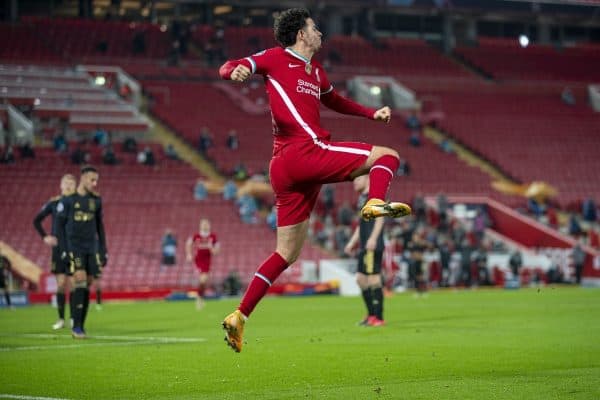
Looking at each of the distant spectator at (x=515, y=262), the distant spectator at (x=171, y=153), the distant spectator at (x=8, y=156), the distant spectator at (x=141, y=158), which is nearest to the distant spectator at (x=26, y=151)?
the distant spectator at (x=8, y=156)

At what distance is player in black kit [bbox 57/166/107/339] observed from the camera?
A: 1546 centimetres

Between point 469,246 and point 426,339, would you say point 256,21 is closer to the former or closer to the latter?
point 469,246

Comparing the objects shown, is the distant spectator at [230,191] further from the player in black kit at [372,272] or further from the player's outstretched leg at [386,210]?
the player's outstretched leg at [386,210]


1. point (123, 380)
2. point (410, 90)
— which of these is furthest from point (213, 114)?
point (123, 380)

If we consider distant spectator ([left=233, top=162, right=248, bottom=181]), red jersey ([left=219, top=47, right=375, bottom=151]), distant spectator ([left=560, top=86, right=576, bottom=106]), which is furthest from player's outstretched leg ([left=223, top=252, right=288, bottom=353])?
distant spectator ([left=560, top=86, right=576, bottom=106])

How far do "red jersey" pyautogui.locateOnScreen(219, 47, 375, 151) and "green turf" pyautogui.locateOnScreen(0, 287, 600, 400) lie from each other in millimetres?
2182

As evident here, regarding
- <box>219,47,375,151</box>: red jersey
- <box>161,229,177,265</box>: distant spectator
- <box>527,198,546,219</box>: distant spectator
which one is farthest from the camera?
<box>527,198,546,219</box>: distant spectator

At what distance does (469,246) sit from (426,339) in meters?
24.5

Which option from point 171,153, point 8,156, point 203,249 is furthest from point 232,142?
point 203,249

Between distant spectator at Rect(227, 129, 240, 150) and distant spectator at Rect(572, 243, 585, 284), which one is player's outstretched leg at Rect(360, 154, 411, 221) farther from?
distant spectator at Rect(227, 129, 240, 150)

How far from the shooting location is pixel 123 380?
9.98 metres

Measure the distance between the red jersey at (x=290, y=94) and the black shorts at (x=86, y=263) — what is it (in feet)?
22.6

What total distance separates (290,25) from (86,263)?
7215mm

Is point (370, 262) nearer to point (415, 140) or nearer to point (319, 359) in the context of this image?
point (319, 359)
